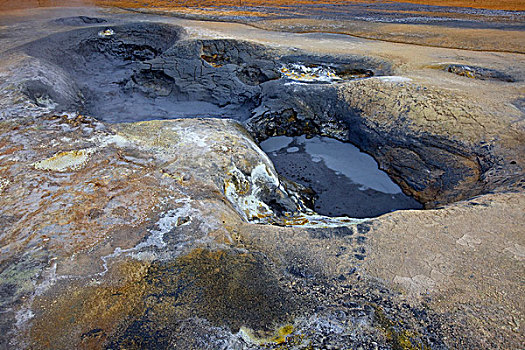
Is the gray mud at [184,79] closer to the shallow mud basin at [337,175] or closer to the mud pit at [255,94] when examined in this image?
the mud pit at [255,94]

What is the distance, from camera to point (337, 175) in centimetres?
402

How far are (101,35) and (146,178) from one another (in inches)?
265

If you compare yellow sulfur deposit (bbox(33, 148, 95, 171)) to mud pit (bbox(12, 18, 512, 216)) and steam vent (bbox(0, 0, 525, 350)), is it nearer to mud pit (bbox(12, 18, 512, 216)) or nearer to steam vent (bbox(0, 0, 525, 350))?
steam vent (bbox(0, 0, 525, 350))

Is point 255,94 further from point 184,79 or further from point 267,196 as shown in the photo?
point 267,196

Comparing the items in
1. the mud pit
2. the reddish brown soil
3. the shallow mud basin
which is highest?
the reddish brown soil

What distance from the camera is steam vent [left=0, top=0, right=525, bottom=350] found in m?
1.59

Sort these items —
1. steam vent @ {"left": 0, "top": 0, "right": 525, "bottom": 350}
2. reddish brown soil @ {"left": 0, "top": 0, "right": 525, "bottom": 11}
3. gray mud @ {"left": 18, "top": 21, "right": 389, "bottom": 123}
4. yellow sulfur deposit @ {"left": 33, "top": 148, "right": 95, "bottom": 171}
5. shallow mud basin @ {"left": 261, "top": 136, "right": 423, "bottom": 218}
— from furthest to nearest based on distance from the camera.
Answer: reddish brown soil @ {"left": 0, "top": 0, "right": 525, "bottom": 11} < gray mud @ {"left": 18, "top": 21, "right": 389, "bottom": 123} < shallow mud basin @ {"left": 261, "top": 136, "right": 423, "bottom": 218} < yellow sulfur deposit @ {"left": 33, "top": 148, "right": 95, "bottom": 171} < steam vent @ {"left": 0, "top": 0, "right": 525, "bottom": 350}

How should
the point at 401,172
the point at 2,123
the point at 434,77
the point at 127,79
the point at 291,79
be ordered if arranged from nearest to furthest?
the point at 2,123
the point at 401,172
the point at 434,77
the point at 291,79
the point at 127,79

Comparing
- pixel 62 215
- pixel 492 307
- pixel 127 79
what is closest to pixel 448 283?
pixel 492 307

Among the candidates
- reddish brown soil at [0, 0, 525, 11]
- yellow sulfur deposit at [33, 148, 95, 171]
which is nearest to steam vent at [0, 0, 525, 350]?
yellow sulfur deposit at [33, 148, 95, 171]

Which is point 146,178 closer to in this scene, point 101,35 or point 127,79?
point 127,79

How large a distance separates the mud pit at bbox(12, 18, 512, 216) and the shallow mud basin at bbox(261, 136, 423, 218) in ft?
0.39

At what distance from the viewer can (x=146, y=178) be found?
258cm

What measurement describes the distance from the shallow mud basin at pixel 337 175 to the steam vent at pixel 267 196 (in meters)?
0.03
